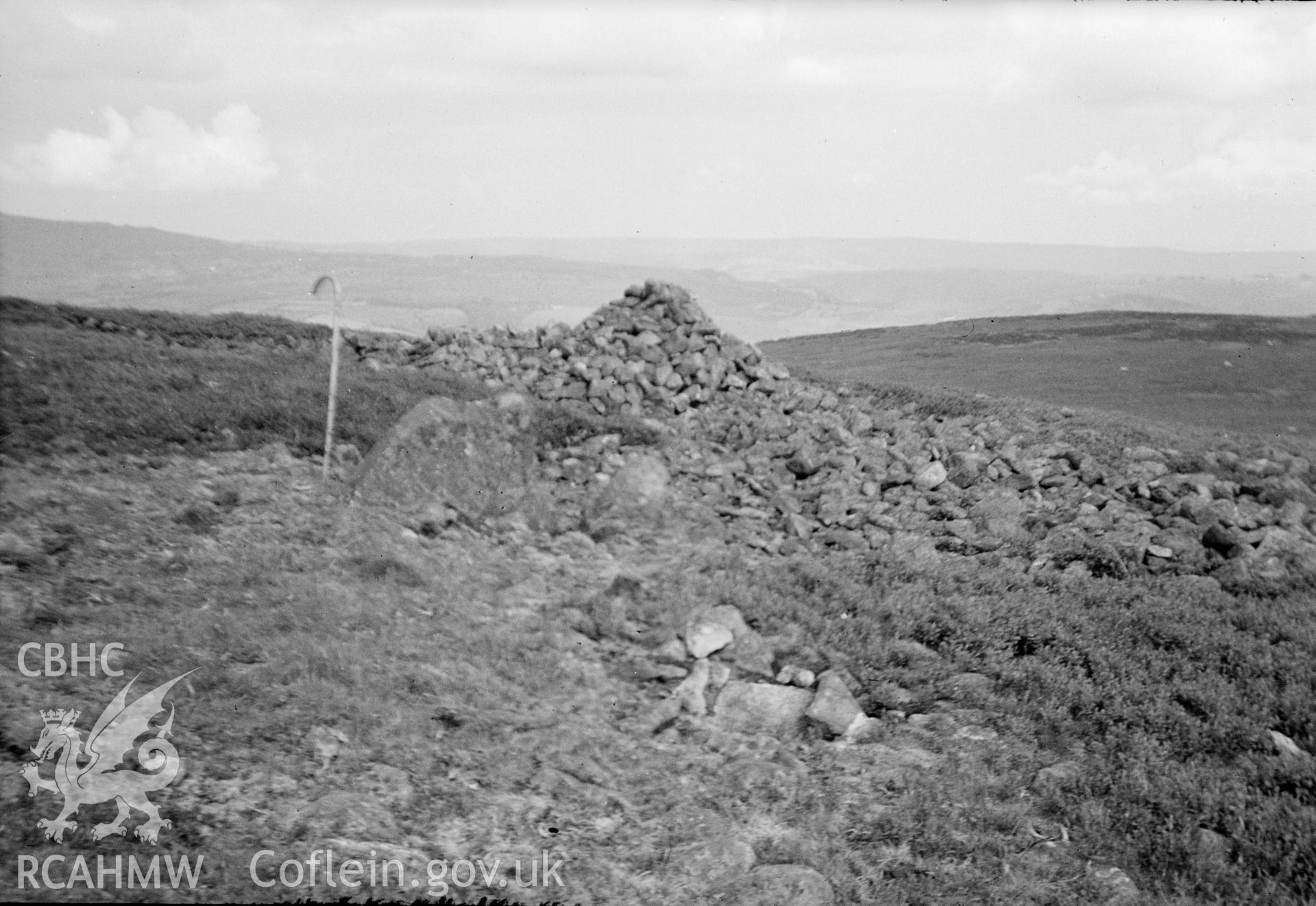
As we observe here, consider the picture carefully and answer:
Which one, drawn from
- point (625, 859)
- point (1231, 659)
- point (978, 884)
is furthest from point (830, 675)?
point (1231, 659)

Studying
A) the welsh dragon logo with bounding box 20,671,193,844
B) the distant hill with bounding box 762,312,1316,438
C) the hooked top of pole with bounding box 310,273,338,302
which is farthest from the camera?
the distant hill with bounding box 762,312,1316,438

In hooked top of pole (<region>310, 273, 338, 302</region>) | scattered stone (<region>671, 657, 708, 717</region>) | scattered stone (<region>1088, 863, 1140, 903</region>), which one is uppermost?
hooked top of pole (<region>310, 273, 338, 302</region>)

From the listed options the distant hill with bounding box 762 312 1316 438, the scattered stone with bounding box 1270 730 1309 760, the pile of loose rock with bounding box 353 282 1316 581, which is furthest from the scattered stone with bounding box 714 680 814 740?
the distant hill with bounding box 762 312 1316 438

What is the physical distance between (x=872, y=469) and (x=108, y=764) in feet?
43.0

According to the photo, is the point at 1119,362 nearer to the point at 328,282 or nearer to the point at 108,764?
the point at 328,282

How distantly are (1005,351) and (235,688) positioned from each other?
44.2 metres

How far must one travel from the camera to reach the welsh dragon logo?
5473 millimetres

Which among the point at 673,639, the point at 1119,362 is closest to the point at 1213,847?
the point at 673,639

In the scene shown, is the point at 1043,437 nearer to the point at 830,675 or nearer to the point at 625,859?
the point at 830,675

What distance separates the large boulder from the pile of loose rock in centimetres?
89

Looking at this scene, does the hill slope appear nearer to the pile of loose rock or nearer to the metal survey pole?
the pile of loose rock

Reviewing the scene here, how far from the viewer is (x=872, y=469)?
15.8 meters

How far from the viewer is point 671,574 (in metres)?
12.0

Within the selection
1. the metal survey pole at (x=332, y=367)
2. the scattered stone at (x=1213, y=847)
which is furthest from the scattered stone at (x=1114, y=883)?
the metal survey pole at (x=332, y=367)
